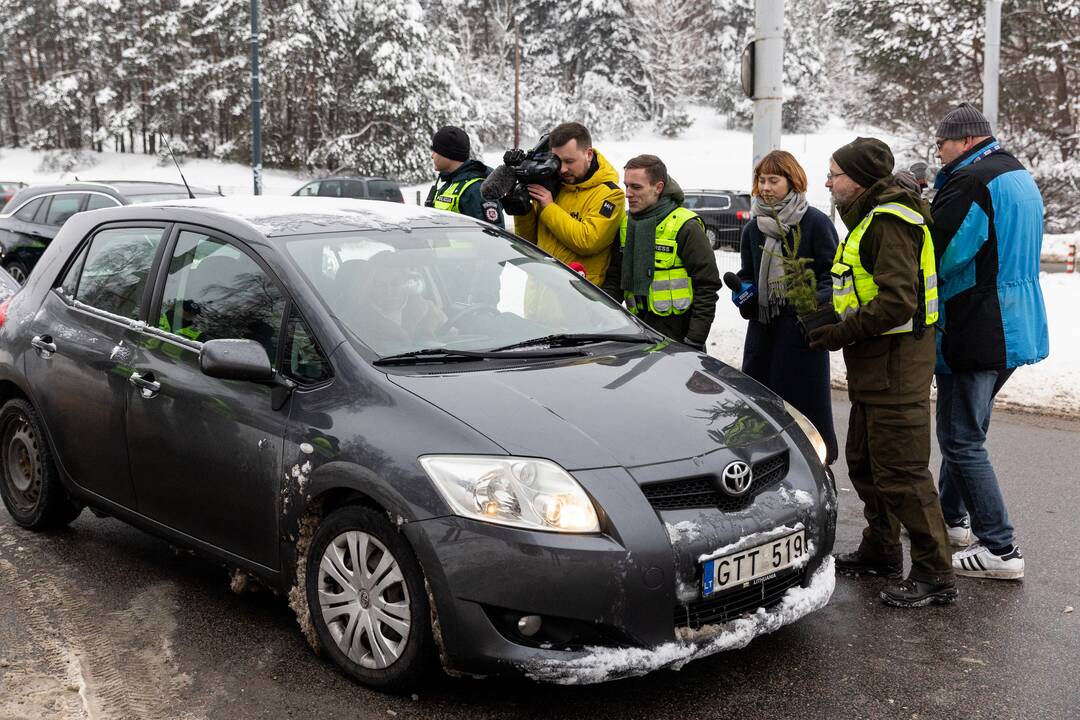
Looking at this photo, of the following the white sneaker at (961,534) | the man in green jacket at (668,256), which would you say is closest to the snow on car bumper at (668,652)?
the white sneaker at (961,534)

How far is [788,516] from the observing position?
3.56 meters

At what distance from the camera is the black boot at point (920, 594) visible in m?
4.31

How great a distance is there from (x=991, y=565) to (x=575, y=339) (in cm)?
206

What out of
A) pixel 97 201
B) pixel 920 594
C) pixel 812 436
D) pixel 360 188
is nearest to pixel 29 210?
pixel 97 201

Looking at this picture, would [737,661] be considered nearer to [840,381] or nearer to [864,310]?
[864,310]

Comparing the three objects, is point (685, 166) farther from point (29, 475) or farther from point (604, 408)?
point (604, 408)

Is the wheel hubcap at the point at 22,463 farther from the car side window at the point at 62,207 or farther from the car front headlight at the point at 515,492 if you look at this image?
the car side window at the point at 62,207

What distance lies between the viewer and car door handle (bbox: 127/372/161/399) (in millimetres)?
4188

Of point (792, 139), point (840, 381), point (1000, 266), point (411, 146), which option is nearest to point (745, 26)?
point (792, 139)

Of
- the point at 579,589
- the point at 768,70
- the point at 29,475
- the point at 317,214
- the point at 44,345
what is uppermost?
the point at 768,70

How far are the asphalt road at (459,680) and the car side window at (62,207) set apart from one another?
31.8 ft

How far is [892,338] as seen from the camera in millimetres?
4328

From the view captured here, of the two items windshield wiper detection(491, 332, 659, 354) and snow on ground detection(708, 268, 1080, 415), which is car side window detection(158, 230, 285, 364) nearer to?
windshield wiper detection(491, 332, 659, 354)

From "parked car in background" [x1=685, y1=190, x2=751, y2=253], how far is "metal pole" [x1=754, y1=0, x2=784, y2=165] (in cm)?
1795
